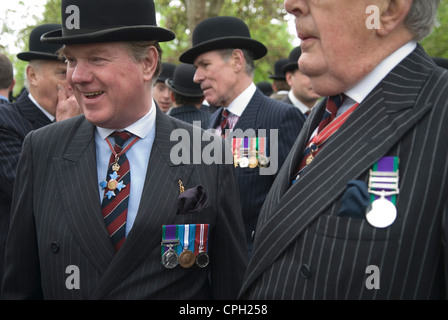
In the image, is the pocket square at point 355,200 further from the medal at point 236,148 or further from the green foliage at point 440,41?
the green foliage at point 440,41

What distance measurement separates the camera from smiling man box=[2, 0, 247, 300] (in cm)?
212

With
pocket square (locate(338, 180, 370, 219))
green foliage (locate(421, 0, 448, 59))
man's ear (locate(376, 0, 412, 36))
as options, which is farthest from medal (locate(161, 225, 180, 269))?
green foliage (locate(421, 0, 448, 59))

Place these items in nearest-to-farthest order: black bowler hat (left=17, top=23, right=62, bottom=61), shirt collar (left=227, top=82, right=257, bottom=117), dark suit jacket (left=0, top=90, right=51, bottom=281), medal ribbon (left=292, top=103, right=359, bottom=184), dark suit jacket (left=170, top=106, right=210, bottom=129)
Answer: medal ribbon (left=292, top=103, right=359, bottom=184), dark suit jacket (left=0, top=90, right=51, bottom=281), black bowler hat (left=17, top=23, right=62, bottom=61), shirt collar (left=227, top=82, right=257, bottom=117), dark suit jacket (left=170, top=106, right=210, bottom=129)

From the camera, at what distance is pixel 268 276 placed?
65.9 inches

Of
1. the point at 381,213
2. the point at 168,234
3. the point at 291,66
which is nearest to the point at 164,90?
the point at 291,66

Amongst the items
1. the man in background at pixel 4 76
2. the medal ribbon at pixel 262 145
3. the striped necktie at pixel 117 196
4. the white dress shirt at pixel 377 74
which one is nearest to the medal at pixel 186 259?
the striped necktie at pixel 117 196

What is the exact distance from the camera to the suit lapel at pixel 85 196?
6.90 ft

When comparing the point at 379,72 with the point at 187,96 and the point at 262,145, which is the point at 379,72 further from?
the point at 187,96

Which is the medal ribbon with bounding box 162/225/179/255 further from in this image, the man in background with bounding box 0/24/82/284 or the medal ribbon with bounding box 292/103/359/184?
the man in background with bounding box 0/24/82/284

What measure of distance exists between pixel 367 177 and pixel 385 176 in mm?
68

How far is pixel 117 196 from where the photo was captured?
224 centimetres

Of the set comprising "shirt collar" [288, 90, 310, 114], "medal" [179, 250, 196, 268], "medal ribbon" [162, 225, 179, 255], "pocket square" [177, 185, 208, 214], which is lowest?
"shirt collar" [288, 90, 310, 114]

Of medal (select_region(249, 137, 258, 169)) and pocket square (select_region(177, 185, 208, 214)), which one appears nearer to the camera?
pocket square (select_region(177, 185, 208, 214))
